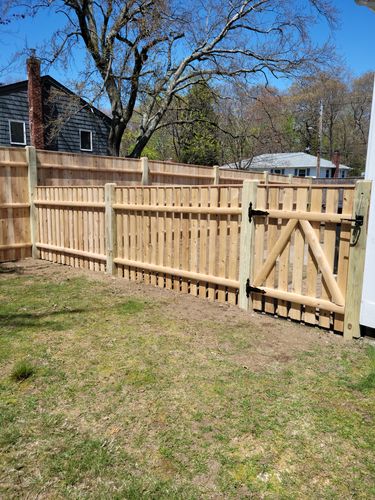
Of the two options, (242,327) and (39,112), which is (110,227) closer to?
(242,327)

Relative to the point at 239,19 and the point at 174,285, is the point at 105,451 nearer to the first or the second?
the point at 174,285

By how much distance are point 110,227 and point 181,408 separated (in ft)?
13.6

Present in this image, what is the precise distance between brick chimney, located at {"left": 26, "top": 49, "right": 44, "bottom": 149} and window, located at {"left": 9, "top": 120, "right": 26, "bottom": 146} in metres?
0.72

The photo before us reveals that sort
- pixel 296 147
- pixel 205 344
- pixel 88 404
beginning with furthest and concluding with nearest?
pixel 296 147, pixel 205 344, pixel 88 404

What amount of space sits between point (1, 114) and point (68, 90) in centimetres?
317

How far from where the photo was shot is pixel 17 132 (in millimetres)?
17578

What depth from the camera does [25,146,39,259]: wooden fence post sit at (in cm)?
759

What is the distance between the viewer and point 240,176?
13.9 meters

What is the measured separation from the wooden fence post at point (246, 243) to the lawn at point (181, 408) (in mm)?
291

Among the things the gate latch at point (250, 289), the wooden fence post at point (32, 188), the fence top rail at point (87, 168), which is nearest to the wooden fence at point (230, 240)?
the gate latch at point (250, 289)

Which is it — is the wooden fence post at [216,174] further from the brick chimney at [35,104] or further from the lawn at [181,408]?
the brick chimney at [35,104]

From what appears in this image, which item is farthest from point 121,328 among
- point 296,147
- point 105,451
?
point 296,147

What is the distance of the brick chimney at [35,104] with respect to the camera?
16594 mm

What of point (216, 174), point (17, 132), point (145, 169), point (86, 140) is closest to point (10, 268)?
point (145, 169)
